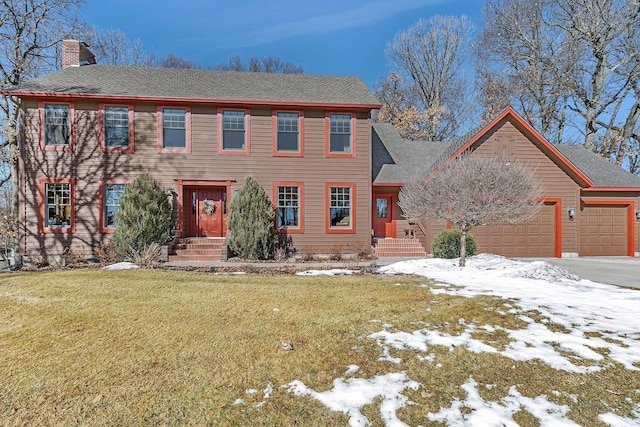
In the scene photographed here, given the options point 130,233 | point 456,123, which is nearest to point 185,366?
point 130,233

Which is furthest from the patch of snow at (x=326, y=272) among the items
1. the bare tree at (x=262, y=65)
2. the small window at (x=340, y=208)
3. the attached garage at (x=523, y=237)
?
the bare tree at (x=262, y=65)

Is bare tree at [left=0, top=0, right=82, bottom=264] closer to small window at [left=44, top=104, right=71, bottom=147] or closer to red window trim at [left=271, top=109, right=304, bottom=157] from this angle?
small window at [left=44, top=104, right=71, bottom=147]

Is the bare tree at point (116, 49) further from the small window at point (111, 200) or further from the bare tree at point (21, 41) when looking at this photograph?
the small window at point (111, 200)

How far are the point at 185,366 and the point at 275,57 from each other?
116 ft

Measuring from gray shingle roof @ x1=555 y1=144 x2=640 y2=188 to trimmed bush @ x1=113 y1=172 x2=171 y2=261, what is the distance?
17236 mm

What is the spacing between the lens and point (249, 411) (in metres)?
2.52

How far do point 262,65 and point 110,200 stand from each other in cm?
2666

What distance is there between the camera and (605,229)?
13078mm

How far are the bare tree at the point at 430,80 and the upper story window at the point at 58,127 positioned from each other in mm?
20316

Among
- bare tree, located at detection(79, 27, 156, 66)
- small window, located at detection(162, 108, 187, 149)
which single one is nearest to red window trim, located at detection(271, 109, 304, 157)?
small window, located at detection(162, 108, 187, 149)

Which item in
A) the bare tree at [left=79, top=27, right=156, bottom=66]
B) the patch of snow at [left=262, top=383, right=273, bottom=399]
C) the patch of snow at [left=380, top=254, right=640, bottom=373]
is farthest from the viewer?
the bare tree at [left=79, top=27, right=156, bottom=66]

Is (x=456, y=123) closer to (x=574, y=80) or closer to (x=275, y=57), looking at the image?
(x=574, y=80)

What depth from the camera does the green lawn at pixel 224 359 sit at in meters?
2.55

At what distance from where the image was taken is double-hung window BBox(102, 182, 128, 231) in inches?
456
